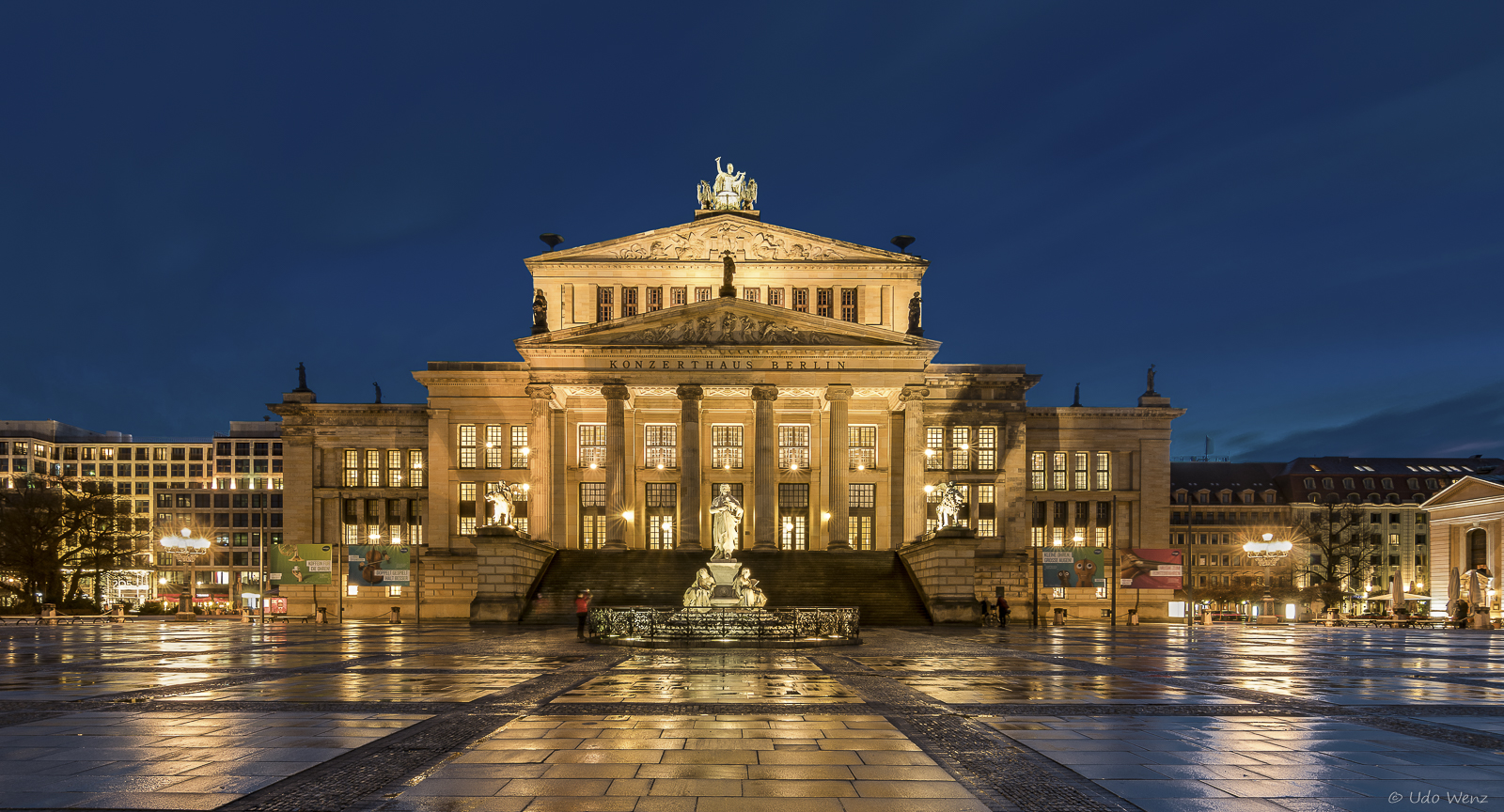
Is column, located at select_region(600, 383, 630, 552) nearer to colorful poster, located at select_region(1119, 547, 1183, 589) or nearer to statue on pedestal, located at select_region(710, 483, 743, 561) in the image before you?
statue on pedestal, located at select_region(710, 483, 743, 561)

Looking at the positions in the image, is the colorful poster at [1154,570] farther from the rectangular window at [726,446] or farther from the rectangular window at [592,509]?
the rectangular window at [592,509]

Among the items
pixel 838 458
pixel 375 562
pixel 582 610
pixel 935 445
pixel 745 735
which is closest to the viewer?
→ pixel 745 735

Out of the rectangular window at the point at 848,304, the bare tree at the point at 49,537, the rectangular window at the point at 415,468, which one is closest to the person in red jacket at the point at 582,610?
the rectangular window at the point at 848,304

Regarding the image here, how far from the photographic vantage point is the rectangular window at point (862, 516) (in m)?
66.6

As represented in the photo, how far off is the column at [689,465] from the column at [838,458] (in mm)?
7272

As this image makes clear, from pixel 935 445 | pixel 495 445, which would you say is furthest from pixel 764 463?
pixel 495 445

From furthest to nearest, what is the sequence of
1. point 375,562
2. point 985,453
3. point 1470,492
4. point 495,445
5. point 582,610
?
point 1470,492, point 985,453, point 495,445, point 375,562, point 582,610

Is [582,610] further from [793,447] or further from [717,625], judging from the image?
[793,447]

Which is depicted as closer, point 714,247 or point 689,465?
point 689,465

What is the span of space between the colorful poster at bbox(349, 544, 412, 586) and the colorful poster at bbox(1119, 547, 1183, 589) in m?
42.5

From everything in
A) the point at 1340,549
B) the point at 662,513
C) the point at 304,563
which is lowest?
the point at 1340,549

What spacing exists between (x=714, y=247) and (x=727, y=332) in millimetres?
10473

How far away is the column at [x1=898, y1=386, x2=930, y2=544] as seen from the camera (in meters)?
58.9

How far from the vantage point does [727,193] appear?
228ft
